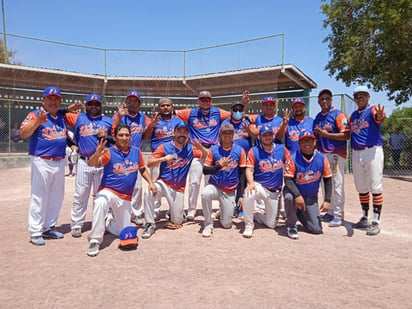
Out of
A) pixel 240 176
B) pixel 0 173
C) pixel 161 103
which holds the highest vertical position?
pixel 161 103

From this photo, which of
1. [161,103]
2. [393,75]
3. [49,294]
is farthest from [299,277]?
[393,75]

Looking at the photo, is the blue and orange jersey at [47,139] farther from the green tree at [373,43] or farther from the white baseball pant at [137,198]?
the green tree at [373,43]

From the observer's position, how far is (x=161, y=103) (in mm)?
5508

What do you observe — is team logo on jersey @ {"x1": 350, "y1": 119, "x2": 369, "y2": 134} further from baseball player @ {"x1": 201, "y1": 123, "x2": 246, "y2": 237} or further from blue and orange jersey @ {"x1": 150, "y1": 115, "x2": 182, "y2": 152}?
blue and orange jersey @ {"x1": 150, "y1": 115, "x2": 182, "y2": 152}

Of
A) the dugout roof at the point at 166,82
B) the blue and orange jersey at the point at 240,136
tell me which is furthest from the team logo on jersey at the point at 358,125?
the dugout roof at the point at 166,82

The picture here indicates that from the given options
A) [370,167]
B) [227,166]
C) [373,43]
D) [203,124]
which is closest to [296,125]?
[370,167]

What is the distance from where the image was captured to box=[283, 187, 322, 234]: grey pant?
457 cm

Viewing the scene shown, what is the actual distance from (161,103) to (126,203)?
81.7 inches

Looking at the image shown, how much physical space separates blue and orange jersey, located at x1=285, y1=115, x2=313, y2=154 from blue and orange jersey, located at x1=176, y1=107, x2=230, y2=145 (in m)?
1.32

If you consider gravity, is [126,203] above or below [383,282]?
above

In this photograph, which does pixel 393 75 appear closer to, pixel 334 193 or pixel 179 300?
pixel 334 193

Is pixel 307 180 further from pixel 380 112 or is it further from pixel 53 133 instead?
pixel 53 133

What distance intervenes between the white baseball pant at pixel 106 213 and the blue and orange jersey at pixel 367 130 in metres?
3.72

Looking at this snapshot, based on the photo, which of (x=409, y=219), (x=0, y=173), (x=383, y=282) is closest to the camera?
(x=383, y=282)
